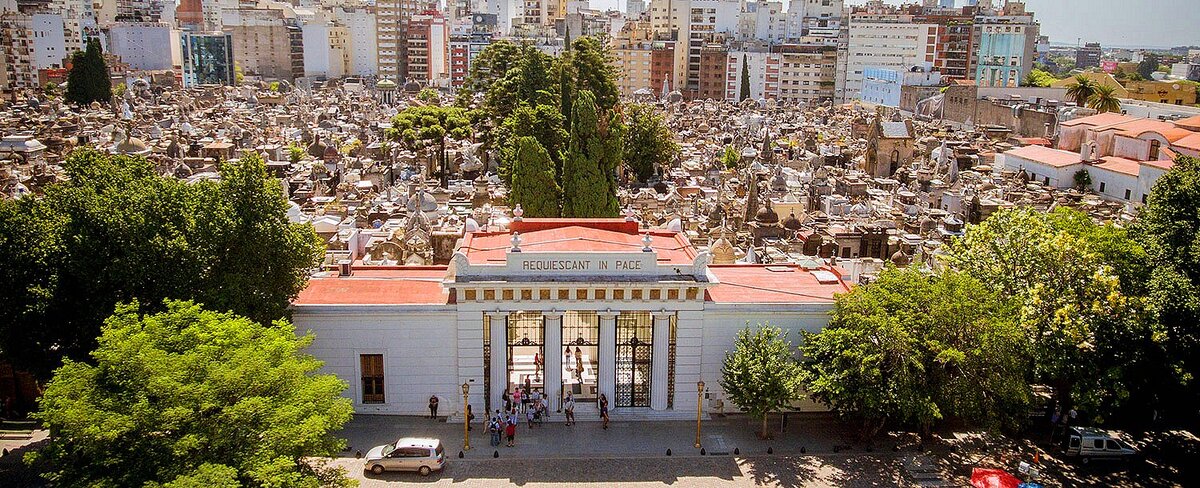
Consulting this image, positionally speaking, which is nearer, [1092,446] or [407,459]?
[407,459]

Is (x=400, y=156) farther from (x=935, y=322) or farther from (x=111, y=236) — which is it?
(x=935, y=322)

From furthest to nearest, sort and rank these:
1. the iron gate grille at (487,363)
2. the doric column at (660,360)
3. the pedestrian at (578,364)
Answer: the pedestrian at (578,364) < the doric column at (660,360) < the iron gate grille at (487,363)

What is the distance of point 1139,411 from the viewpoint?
1006 inches

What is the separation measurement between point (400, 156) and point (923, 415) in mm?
58071

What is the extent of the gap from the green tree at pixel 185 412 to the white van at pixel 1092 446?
1962 centimetres

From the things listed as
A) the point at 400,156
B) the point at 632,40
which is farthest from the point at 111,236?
the point at 632,40

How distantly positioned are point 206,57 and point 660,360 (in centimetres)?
17850

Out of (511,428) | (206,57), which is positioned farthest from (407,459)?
(206,57)

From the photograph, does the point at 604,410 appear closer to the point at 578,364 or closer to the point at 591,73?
the point at 578,364

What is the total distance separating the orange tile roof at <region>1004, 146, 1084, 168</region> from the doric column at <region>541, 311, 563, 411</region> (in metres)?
64.5

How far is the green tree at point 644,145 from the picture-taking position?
228ft

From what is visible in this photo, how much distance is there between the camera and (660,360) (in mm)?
26109

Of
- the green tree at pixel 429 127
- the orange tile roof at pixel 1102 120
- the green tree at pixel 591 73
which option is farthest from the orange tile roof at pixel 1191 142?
→ the green tree at pixel 429 127

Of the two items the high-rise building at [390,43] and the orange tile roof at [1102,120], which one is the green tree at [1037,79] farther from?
the high-rise building at [390,43]
